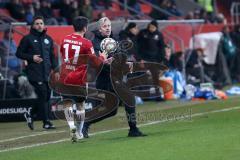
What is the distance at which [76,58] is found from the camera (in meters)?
13.4

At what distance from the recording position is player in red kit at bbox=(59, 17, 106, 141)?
1327 cm

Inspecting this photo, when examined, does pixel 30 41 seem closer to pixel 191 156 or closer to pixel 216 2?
pixel 191 156

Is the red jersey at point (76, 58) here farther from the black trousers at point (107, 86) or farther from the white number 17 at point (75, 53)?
the black trousers at point (107, 86)

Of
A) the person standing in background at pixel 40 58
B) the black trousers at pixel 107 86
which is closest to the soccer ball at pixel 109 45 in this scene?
the black trousers at pixel 107 86

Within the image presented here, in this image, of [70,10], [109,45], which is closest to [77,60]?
[109,45]

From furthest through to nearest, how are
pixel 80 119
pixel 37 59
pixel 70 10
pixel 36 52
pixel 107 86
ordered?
pixel 70 10 < pixel 36 52 < pixel 37 59 < pixel 107 86 < pixel 80 119

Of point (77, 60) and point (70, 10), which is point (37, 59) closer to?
point (77, 60)

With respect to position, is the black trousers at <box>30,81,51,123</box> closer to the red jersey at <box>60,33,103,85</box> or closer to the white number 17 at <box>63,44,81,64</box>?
the red jersey at <box>60,33,103,85</box>

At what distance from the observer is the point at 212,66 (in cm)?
2736

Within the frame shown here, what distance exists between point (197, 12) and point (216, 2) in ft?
16.8

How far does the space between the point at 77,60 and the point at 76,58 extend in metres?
0.05

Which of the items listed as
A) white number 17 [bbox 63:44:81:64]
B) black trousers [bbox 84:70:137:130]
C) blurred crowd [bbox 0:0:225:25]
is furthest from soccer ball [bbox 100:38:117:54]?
blurred crowd [bbox 0:0:225:25]

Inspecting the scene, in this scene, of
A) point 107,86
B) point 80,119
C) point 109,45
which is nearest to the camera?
point 109,45

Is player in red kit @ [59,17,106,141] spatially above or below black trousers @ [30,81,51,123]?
above
